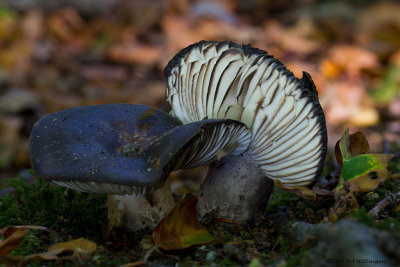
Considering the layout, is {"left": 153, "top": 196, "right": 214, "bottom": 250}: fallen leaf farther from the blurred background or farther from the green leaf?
the blurred background

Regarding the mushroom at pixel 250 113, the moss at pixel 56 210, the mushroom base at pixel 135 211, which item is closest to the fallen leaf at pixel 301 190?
the mushroom at pixel 250 113

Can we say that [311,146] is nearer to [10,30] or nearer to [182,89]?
[182,89]

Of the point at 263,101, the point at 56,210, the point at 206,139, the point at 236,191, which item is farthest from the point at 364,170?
the point at 56,210

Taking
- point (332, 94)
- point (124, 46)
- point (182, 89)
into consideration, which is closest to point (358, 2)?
point (332, 94)

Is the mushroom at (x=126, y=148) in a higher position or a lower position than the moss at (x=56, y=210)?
higher

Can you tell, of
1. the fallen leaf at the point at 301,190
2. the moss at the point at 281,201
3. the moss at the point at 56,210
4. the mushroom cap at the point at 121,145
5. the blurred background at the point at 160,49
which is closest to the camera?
the mushroom cap at the point at 121,145

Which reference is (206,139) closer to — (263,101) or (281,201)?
(263,101)

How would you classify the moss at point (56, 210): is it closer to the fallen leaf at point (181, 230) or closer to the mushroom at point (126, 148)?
the mushroom at point (126, 148)

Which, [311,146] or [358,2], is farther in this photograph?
[358,2]
